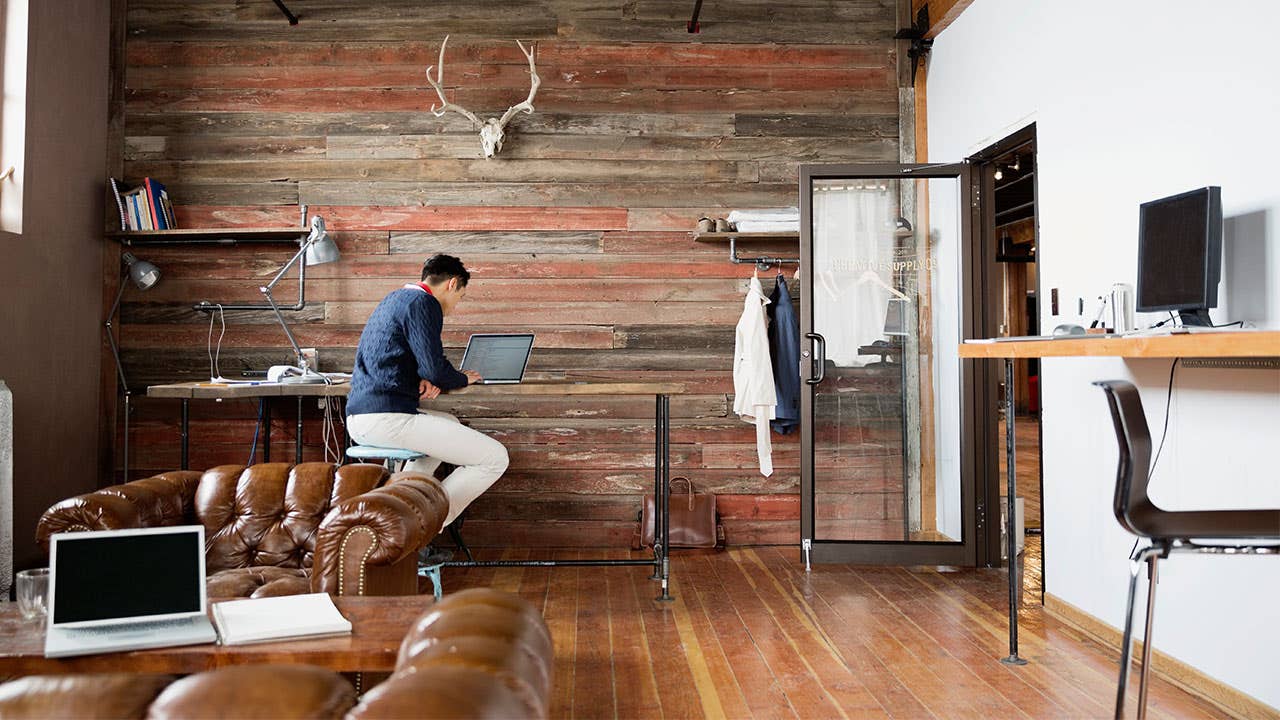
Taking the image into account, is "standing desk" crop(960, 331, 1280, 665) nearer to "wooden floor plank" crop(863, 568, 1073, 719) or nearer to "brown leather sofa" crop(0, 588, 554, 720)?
"wooden floor plank" crop(863, 568, 1073, 719)

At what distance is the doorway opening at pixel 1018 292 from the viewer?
178 inches

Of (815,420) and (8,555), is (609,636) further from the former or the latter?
(8,555)

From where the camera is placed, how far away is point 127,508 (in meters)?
2.81

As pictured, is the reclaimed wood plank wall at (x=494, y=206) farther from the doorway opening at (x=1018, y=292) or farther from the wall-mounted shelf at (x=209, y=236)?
the doorway opening at (x=1018, y=292)

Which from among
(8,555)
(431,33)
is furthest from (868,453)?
(8,555)

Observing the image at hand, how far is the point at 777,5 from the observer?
5512mm

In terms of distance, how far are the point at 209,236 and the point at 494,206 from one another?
1.55m

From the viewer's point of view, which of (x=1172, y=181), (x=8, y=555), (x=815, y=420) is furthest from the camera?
(x=815, y=420)

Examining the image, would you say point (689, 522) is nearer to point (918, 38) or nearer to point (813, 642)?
point (813, 642)

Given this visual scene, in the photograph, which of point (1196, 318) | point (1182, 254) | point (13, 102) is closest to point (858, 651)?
point (1196, 318)

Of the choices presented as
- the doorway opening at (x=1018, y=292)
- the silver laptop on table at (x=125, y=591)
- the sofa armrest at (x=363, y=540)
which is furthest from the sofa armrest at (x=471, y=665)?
the doorway opening at (x=1018, y=292)

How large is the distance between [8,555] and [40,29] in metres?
2.48

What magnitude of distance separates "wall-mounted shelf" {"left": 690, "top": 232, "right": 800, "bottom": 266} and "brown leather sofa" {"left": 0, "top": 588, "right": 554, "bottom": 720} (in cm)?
408

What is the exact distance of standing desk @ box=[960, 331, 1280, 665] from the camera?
6.45 ft
